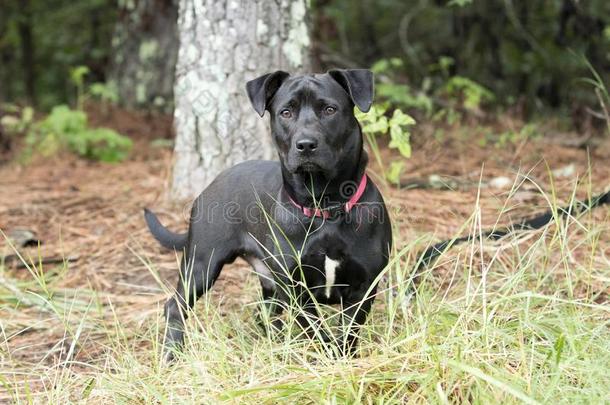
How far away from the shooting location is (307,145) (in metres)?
3.39

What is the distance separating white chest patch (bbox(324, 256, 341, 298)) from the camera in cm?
346

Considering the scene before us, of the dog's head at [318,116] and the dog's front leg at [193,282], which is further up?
the dog's head at [318,116]

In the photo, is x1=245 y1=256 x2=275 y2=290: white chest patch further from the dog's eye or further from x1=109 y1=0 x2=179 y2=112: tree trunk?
x1=109 y1=0 x2=179 y2=112: tree trunk

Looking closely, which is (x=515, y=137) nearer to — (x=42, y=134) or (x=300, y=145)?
(x=300, y=145)

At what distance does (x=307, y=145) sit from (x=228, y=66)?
75.6 inches

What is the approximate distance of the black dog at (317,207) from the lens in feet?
11.3

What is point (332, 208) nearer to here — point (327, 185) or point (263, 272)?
point (327, 185)

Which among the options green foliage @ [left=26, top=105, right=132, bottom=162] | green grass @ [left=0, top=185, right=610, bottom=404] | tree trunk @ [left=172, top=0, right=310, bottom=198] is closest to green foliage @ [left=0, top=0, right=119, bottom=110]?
green foliage @ [left=26, top=105, right=132, bottom=162]

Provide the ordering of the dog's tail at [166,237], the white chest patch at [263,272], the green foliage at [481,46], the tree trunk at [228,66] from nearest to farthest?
the white chest patch at [263,272] < the dog's tail at [166,237] < the tree trunk at [228,66] < the green foliage at [481,46]

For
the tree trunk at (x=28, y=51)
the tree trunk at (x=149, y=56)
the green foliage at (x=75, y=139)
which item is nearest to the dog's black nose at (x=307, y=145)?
the green foliage at (x=75, y=139)

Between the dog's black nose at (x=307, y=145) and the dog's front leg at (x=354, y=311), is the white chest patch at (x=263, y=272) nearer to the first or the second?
the dog's front leg at (x=354, y=311)

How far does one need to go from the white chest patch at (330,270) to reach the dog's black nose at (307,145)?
0.47 metres

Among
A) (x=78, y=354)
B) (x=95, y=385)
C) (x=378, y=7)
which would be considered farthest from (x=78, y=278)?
(x=378, y=7)

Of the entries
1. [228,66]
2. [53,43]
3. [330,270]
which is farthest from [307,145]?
[53,43]
